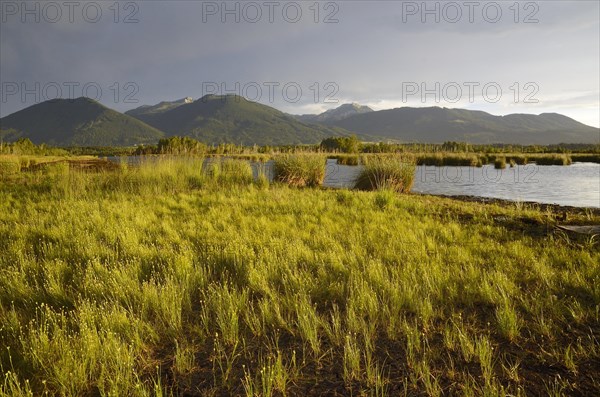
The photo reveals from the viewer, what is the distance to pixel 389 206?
30.7 ft

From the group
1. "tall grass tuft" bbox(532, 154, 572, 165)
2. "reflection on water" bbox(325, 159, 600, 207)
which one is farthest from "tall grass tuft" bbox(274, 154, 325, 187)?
"tall grass tuft" bbox(532, 154, 572, 165)

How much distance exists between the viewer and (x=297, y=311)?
3102mm

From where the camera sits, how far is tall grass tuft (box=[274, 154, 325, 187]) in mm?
15133

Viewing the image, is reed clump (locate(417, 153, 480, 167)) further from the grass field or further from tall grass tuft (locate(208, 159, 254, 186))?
the grass field

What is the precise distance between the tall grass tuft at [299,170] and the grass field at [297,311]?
8.44m

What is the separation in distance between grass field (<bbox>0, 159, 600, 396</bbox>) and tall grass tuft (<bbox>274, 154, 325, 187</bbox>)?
8.44 metres

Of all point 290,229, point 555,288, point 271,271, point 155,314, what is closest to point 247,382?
point 155,314

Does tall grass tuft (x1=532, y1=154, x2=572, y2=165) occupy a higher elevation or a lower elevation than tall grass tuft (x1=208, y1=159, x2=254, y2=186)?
higher

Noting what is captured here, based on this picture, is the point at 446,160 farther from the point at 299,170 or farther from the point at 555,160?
the point at 299,170

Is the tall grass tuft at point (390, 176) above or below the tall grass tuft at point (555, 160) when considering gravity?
below

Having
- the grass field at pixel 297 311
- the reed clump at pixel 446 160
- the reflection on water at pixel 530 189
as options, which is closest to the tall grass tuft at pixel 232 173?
the reflection on water at pixel 530 189

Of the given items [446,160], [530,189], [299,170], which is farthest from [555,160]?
[299,170]

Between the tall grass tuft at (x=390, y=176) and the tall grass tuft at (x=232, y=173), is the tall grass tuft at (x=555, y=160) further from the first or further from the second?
the tall grass tuft at (x=232, y=173)

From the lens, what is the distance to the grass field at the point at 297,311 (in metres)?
2.40
